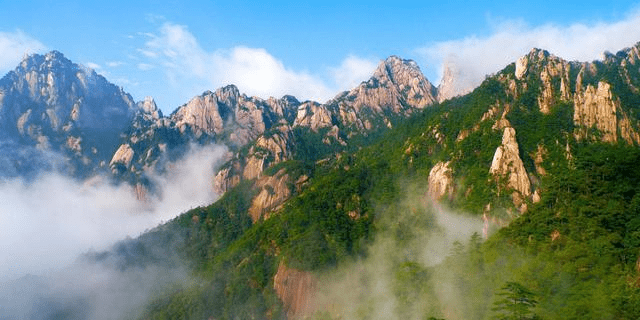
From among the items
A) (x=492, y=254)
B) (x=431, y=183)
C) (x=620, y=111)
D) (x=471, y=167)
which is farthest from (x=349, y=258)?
(x=620, y=111)

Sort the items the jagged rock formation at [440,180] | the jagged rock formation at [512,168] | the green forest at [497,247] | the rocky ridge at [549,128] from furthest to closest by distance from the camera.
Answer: the jagged rock formation at [440,180] < the rocky ridge at [549,128] < the jagged rock formation at [512,168] < the green forest at [497,247]

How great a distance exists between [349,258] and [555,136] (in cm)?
7903

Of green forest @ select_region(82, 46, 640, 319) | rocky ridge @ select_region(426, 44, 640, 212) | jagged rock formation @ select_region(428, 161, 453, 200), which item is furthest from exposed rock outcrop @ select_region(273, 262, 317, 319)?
rocky ridge @ select_region(426, 44, 640, 212)

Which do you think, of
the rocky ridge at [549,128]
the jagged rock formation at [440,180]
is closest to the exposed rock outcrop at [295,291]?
the jagged rock formation at [440,180]

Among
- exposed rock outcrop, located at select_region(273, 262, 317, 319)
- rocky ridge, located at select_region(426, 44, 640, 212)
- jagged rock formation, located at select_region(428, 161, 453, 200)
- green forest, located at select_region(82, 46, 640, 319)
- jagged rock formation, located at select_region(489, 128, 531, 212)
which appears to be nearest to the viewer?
green forest, located at select_region(82, 46, 640, 319)

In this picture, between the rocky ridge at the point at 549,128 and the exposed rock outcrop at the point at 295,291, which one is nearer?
the rocky ridge at the point at 549,128

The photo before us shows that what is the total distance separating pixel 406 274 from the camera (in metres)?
136

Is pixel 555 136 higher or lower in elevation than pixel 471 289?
higher

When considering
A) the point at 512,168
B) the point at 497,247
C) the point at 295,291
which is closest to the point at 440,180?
the point at 512,168

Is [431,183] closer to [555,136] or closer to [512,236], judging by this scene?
[555,136]

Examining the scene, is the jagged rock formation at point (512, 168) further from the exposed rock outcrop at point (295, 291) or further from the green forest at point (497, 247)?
the exposed rock outcrop at point (295, 291)

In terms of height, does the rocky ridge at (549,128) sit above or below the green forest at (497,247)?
above

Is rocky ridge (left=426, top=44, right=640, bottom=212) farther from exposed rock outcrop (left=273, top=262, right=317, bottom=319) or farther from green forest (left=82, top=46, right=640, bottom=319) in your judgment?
exposed rock outcrop (left=273, top=262, right=317, bottom=319)

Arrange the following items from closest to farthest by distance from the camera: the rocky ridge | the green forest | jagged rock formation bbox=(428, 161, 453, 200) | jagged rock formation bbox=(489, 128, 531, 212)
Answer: the green forest < jagged rock formation bbox=(489, 128, 531, 212) < the rocky ridge < jagged rock formation bbox=(428, 161, 453, 200)
